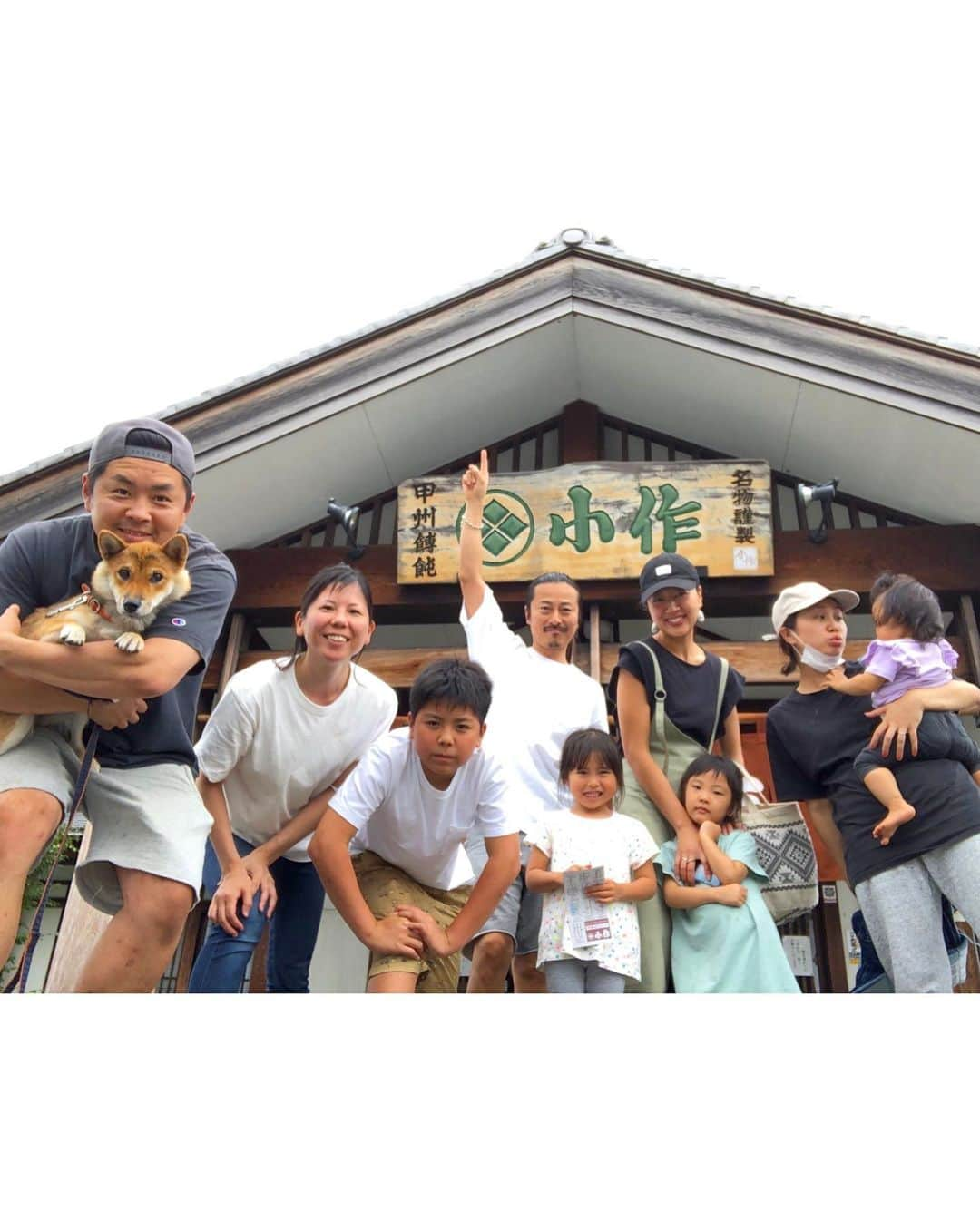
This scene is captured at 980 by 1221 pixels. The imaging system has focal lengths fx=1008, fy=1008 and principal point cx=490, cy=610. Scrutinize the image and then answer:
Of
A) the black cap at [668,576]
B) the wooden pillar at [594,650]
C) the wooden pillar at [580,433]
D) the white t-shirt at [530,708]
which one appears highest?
the wooden pillar at [580,433]

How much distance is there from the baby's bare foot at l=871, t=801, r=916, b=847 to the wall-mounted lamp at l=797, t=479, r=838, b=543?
355 centimetres

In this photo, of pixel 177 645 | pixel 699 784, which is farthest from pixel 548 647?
pixel 177 645

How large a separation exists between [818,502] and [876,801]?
388 centimetres

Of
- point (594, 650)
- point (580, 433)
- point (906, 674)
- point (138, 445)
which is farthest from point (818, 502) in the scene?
point (138, 445)

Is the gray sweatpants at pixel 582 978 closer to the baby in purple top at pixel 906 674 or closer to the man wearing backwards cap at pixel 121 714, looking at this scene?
the baby in purple top at pixel 906 674

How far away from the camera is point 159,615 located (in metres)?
2.54

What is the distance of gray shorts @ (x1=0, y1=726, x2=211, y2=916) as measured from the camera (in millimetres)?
2410

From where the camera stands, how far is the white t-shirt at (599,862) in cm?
306

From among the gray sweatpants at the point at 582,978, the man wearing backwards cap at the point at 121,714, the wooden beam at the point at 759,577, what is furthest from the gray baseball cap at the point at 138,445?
the wooden beam at the point at 759,577

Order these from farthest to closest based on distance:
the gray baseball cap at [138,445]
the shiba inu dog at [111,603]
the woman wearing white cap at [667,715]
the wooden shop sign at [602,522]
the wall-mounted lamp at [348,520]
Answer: the wall-mounted lamp at [348,520], the wooden shop sign at [602,522], the woman wearing white cap at [667,715], the gray baseball cap at [138,445], the shiba inu dog at [111,603]

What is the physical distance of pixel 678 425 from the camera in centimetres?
687

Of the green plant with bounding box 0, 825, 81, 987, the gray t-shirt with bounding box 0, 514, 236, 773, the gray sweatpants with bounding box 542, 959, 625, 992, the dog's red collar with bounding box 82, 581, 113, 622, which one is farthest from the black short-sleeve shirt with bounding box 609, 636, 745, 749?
the green plant with bounding box 0, 825, 81, 987

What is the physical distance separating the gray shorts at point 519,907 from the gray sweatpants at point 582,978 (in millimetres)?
217

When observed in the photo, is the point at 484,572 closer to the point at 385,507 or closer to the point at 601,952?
the point at 385,507
